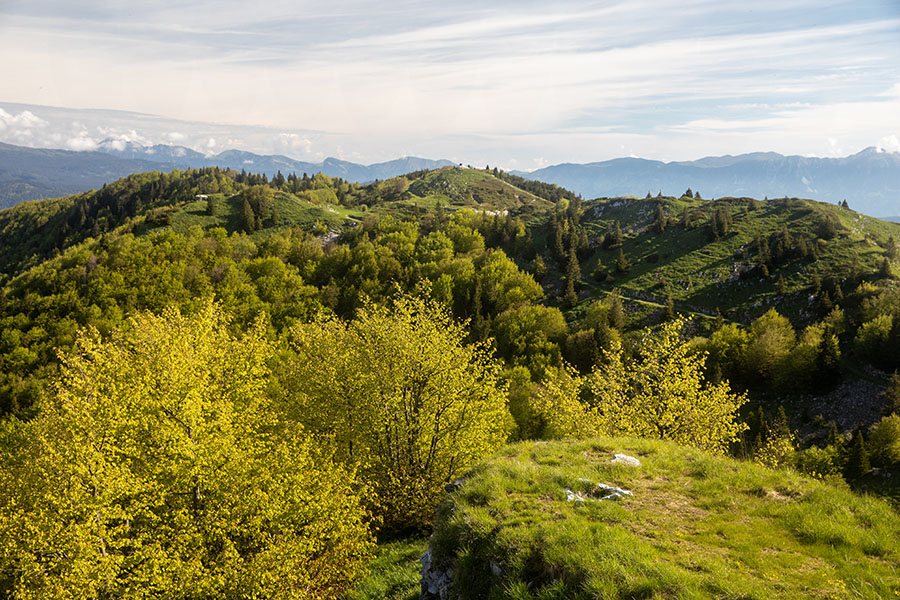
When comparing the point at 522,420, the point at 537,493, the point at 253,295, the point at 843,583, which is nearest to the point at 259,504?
the point at 537,493

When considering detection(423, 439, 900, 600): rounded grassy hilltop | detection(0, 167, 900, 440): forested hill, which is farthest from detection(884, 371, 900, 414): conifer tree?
detection(423, 439, 900, 600): rounded grassy hilltop

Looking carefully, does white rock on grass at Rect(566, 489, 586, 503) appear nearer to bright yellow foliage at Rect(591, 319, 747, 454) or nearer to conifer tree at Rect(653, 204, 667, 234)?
bright yellow foliage at Rect(591, 319, 747, 454)

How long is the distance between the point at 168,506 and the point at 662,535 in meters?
22.6

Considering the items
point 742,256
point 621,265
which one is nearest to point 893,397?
point 742,256

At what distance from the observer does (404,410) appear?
26234 millimetres

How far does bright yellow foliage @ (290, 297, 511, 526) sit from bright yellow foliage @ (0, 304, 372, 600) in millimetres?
3880

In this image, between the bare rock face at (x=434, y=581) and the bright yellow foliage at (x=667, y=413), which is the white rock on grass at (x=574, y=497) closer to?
the bare rock face at (x=434, y=581)

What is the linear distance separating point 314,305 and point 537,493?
309ft

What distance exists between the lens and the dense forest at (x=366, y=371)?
19422 mm

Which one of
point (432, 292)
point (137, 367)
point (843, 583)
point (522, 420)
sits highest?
point (843, 583)

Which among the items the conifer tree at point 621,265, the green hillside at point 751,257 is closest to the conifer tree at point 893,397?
the green hillside at point 751,257

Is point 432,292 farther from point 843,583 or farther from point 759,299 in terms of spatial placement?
point 843,583

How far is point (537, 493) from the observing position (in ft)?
52.4

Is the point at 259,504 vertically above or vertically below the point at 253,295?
above
